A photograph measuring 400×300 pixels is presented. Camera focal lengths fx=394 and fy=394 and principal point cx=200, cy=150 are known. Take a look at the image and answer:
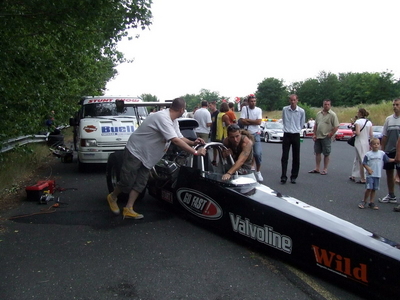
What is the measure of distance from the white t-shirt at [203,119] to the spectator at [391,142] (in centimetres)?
472

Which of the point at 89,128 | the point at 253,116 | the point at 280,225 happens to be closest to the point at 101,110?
the point at 89,128

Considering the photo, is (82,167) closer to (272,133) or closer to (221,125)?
(221,125)

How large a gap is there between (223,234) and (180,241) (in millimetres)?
545

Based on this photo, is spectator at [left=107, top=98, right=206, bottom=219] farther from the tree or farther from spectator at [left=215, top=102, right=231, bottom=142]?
the tree

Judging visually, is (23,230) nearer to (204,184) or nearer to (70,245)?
(70,245)

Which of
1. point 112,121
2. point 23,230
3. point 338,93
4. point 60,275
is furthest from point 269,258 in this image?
point 338,93

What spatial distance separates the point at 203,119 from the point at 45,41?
4737mm

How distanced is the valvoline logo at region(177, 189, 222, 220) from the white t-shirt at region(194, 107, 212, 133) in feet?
17.6

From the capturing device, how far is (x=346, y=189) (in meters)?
7.94

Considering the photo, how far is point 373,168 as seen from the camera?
6.25m

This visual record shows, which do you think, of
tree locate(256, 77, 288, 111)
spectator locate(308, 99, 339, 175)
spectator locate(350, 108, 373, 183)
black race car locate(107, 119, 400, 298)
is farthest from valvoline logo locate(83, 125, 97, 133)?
tree locate(256, 77, 288, 111)

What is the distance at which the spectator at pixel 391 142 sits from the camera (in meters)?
6.70

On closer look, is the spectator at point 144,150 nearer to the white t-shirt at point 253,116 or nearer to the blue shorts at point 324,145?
the white t-shirt at point 253,116

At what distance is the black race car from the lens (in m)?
3.16
